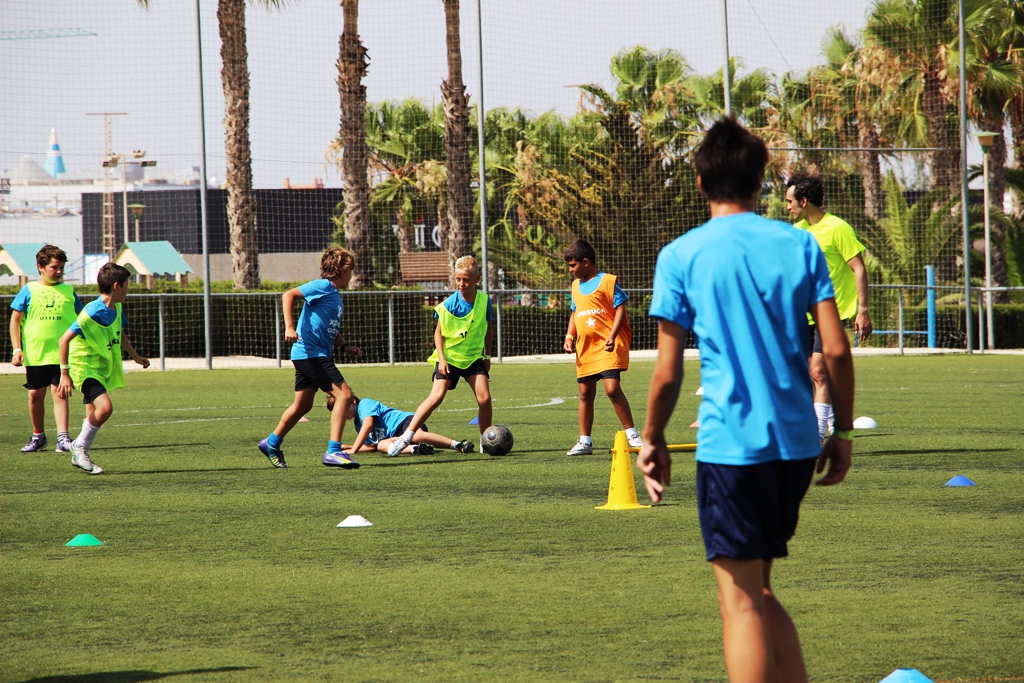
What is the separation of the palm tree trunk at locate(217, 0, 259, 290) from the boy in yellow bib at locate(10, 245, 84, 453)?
1837 centimetres

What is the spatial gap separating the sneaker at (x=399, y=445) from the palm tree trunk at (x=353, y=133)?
19816mm

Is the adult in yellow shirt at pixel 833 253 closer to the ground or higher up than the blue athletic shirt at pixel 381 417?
higher up

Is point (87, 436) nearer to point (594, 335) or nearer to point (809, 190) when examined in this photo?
point (594, 335)

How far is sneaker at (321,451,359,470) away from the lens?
10.5m

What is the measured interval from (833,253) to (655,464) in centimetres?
682

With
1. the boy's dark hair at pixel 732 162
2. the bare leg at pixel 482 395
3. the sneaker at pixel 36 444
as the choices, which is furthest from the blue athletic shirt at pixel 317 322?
the boy's dark hair at pixel 732 162

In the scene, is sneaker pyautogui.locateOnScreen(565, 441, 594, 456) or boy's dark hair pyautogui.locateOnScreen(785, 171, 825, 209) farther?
sneaker pyautogui.locateOnScreen(565, 441, 594, 456)

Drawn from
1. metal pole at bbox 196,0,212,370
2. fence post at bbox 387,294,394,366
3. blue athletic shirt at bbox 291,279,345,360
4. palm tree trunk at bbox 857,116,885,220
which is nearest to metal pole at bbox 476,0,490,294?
fence post at bbox 387,294,394,366

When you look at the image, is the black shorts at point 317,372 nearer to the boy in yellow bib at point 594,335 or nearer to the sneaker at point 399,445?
the sneaker at point 399,445

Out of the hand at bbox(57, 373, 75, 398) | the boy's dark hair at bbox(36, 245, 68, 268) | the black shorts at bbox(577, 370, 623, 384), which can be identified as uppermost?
the boy's dark hair at bbox(36, 245, 68, 268)

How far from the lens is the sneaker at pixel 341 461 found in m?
10.5

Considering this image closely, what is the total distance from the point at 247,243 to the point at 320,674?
1080 inches

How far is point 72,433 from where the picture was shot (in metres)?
13.8

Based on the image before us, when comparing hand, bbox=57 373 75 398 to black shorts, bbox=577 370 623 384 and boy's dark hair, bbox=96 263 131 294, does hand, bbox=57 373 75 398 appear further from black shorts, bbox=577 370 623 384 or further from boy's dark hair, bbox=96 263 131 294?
black shorts, bbox=577 370 623 384
